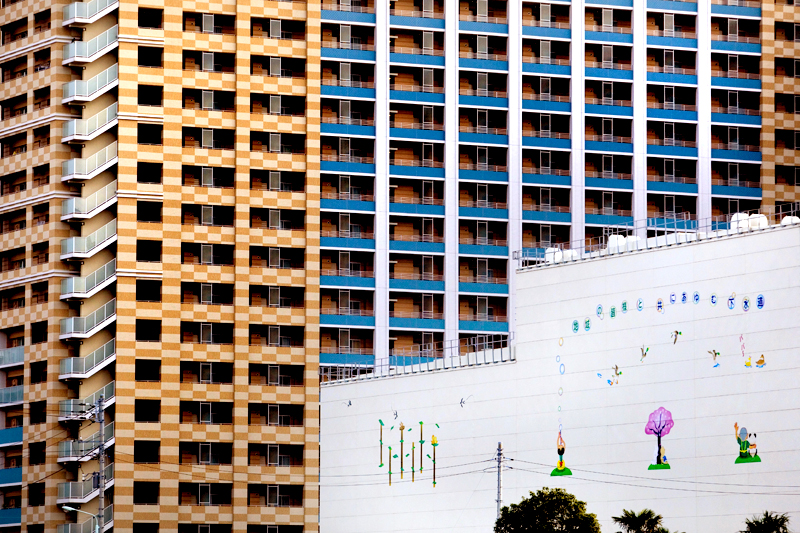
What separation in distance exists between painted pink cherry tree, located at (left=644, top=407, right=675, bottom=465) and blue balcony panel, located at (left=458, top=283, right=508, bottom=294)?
42.8m

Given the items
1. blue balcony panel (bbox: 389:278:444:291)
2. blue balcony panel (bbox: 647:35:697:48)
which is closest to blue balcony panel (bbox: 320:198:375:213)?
blue balcony panel (bbox: 389:278:444:291)

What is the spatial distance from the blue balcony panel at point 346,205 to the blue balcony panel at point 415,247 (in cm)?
338

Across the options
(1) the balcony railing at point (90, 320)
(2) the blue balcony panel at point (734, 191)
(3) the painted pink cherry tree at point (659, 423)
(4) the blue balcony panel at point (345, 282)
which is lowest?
(3) the painted pink cherry tree at point (659, 423)

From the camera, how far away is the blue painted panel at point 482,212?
135 meters

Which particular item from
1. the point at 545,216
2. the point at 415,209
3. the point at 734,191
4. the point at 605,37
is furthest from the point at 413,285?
the point at 734,191

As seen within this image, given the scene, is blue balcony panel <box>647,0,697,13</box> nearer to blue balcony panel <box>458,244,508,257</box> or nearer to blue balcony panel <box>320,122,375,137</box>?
blue balcony panel <box>458,244,508,257</box>

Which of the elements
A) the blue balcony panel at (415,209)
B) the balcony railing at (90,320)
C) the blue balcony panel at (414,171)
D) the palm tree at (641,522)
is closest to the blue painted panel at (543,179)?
the blue balcony panel at (414,171)

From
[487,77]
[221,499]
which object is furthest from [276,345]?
[487,77]

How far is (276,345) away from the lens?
400ft

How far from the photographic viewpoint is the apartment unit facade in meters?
118

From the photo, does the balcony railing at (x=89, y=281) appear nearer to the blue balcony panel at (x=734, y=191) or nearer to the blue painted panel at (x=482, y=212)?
the blue painted panel at (x=482, y=212)

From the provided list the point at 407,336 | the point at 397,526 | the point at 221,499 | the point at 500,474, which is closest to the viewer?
the point at 500,474

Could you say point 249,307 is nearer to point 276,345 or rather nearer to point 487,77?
point 276,345

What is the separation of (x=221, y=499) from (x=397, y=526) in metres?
16.5
